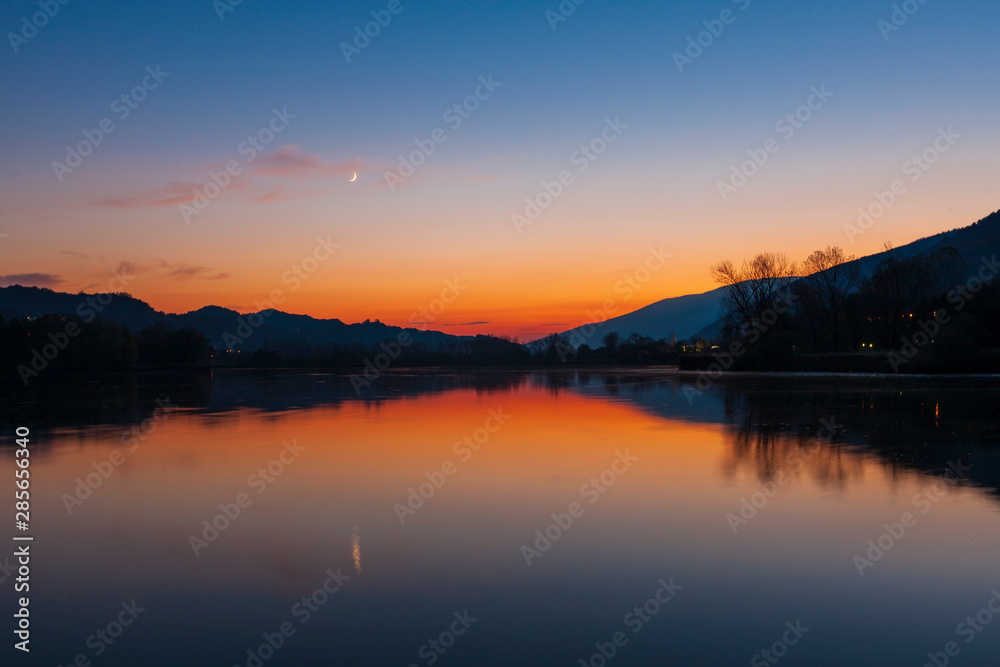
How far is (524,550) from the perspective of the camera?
7965 mm

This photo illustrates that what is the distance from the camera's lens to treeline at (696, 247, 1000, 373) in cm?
4781

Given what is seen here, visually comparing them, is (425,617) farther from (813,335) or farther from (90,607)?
(813,335)

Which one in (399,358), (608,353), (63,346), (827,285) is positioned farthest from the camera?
(608,353)

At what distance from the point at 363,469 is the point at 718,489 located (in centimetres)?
638

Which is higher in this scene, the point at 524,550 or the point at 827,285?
the point at 827,285

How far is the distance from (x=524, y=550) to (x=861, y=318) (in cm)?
7106

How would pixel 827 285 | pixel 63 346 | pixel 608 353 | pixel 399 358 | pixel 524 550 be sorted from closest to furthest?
pixel 524 550, pixel 827 285, pixel 63 346, pixel 399 358, pixel 608 353

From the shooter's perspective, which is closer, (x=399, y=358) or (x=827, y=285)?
(x=827, y=285)

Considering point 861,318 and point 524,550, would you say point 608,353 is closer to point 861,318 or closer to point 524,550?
point 861,318

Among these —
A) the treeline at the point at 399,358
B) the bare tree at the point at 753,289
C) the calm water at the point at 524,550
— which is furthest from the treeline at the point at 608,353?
the calm water at the point at 524,550

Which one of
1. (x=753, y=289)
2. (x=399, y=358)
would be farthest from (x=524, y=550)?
(x=399, y=358)

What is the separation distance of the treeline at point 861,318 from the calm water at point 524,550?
35928 millimetres

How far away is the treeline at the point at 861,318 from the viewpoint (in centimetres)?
4781

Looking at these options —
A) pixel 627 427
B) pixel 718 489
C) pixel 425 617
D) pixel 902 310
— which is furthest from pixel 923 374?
pixel 425 617
